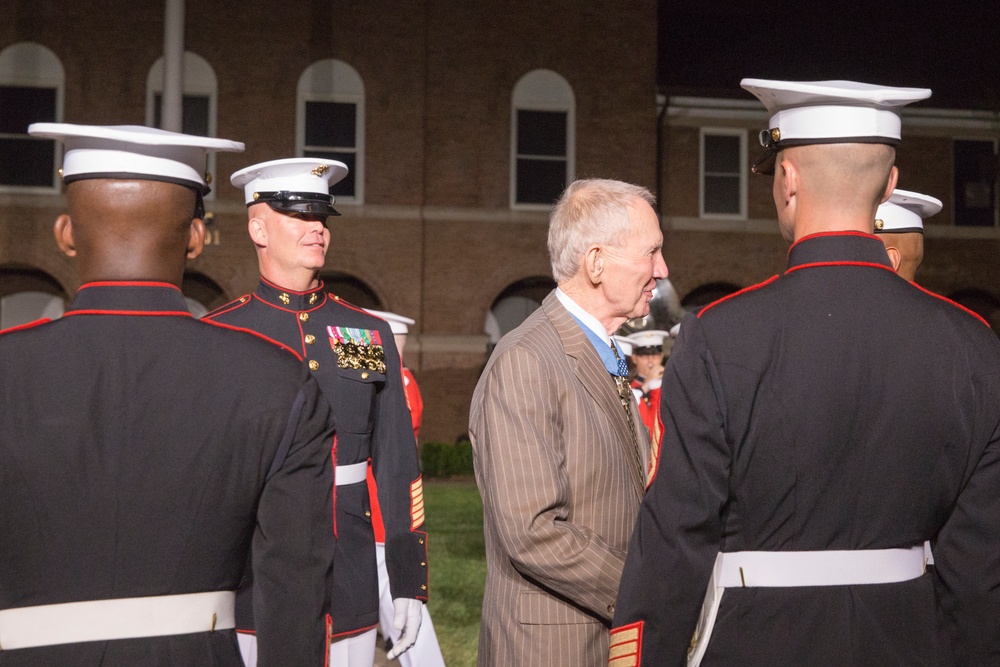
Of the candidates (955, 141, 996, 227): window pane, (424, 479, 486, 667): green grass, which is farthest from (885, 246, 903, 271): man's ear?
(955, 141, 996, 227): window pane

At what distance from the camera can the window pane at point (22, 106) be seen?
20812 millimetres

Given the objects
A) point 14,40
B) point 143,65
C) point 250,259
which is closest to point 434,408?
point 250,259

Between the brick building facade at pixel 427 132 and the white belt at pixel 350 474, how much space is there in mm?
16886

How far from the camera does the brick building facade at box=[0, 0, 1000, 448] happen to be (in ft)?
68.2

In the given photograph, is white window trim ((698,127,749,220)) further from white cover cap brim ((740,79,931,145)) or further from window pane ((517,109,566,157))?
white cover cap brim ((740,79,931,145))

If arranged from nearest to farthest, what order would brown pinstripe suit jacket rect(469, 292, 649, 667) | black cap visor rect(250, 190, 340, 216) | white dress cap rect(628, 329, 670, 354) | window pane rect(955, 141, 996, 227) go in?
1. brown pinstripe suit jacket rect(469, 292, 649, 667)
2. black cap visor rect(250, 190, 340, 216)
3. white dress cap rect(628, 329, 670, 354)
4. window pane rect(955, 141, 996, 227)

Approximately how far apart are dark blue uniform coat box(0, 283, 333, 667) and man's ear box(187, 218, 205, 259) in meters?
0.13

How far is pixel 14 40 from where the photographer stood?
2062 cm

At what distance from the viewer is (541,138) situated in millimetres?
22391

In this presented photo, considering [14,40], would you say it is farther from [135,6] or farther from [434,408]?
[434,408]

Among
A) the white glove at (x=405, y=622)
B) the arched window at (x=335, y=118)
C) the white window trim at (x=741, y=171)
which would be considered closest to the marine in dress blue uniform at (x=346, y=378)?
the white glove at (x=405, y=622)

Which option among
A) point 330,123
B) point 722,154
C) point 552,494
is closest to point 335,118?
point 330,123

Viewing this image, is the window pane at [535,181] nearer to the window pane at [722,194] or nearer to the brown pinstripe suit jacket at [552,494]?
the window pane at [722,194]

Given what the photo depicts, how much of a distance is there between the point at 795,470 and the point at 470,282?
63.9 feet
